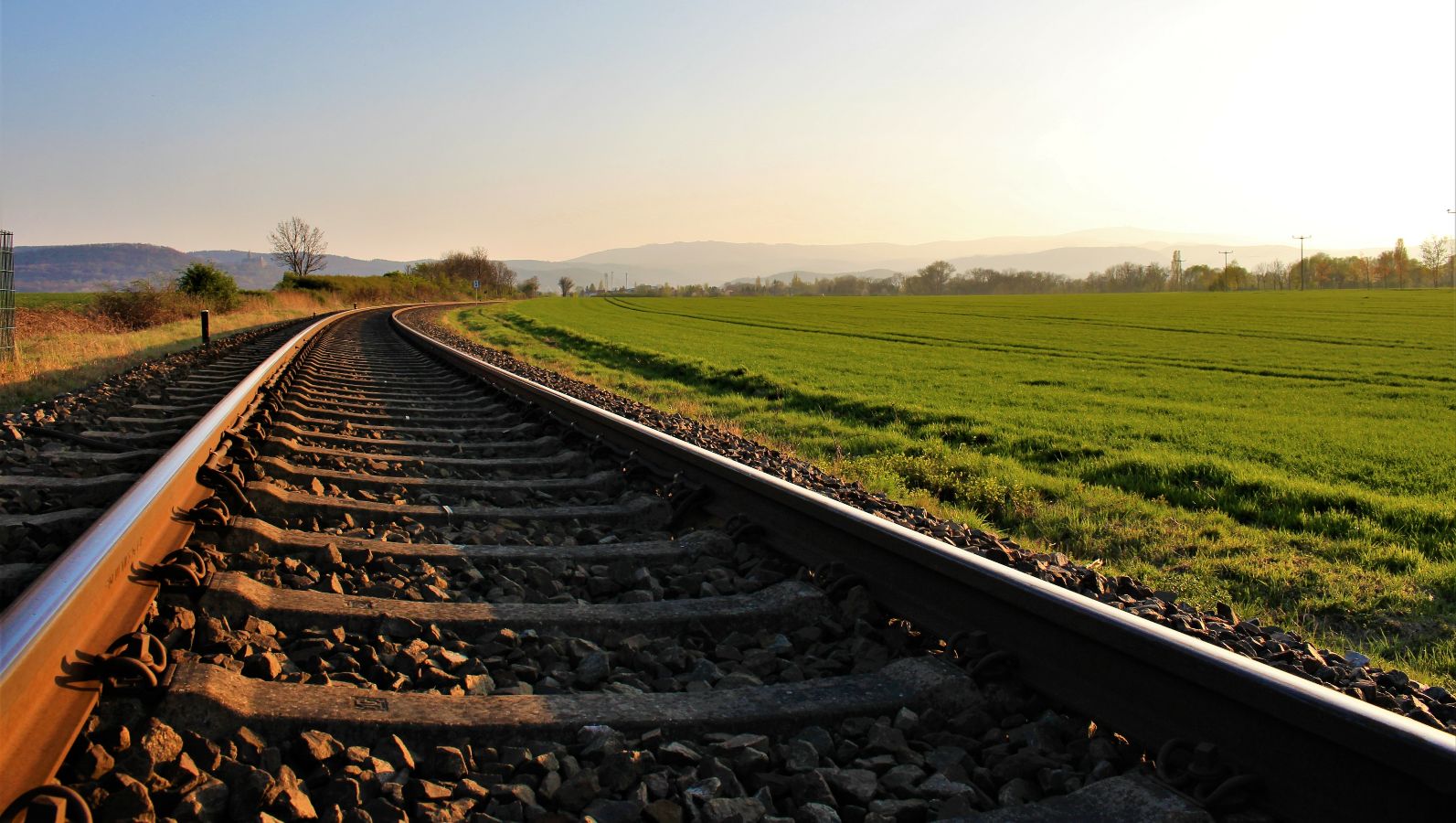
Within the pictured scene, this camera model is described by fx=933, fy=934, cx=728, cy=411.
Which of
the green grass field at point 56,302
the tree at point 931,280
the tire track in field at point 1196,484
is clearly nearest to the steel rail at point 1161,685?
the tire track in field at point 1196,484

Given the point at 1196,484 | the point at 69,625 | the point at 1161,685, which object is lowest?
the point at 1196,484

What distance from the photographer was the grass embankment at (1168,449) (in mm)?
4566

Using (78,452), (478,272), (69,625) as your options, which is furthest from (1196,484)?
(478,272)

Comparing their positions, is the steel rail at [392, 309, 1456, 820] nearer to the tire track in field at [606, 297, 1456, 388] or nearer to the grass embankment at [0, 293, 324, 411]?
the grass embankment at [0, 293, 324, 411]

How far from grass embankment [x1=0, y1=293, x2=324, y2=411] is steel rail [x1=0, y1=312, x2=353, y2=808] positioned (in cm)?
698

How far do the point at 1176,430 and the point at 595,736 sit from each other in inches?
374

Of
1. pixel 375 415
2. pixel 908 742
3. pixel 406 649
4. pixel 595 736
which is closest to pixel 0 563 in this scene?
pixel 406 649

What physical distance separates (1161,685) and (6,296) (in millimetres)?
15293

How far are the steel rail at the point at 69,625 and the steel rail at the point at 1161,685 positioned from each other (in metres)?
1.96

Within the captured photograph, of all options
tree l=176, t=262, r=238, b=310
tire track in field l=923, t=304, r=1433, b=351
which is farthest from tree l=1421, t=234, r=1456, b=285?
tree l=176, t=262, r=238, b=310

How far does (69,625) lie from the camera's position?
74.3 inches

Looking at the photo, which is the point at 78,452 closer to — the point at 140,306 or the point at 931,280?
the point at 140,306

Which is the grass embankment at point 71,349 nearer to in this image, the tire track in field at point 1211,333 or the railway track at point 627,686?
the railway track at point 627,686

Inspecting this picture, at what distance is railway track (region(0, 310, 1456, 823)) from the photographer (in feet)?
5.54
